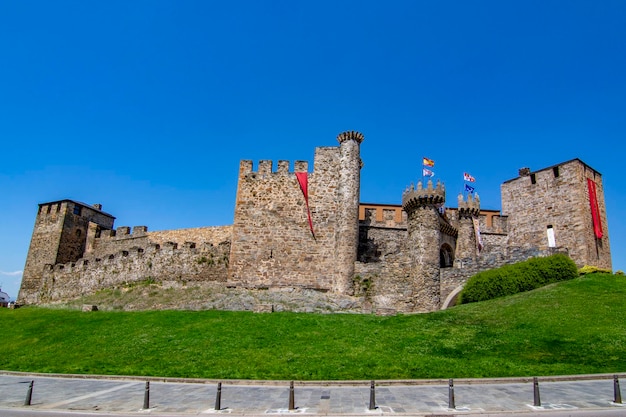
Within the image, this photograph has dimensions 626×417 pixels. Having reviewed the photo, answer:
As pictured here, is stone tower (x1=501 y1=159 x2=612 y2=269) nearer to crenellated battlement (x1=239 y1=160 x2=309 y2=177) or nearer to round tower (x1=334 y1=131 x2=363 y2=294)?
A: round tower (x1=334 y1=131 x2=363 y2=294)

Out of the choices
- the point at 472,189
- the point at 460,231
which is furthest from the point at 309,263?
the point at 472,189

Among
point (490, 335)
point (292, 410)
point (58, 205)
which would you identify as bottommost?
point (292, 410)

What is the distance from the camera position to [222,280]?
3531 centimetres

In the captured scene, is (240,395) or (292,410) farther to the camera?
(240,395)

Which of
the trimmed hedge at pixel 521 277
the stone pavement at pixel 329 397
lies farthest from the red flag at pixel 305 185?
the stone pavement at pixel 329 397

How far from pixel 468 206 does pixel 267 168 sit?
59.3ft

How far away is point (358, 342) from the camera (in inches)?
757

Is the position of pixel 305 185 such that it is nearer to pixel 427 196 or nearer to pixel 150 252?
pixel 427 196

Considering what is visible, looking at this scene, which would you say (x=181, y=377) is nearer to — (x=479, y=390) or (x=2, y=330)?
(x=479, y=390)

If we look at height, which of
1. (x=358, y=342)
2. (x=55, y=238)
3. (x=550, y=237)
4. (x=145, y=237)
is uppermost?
(x=145, y=237)

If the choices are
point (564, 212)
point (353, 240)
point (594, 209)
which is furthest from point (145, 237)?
point (594, 209)

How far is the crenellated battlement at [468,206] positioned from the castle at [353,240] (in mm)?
88

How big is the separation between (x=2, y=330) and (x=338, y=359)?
79.6 feet

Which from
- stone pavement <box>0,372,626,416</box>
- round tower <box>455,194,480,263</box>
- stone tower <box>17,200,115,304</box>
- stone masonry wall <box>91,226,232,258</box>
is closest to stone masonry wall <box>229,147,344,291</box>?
stone masonry wall <box>91,226,232,258</box>
